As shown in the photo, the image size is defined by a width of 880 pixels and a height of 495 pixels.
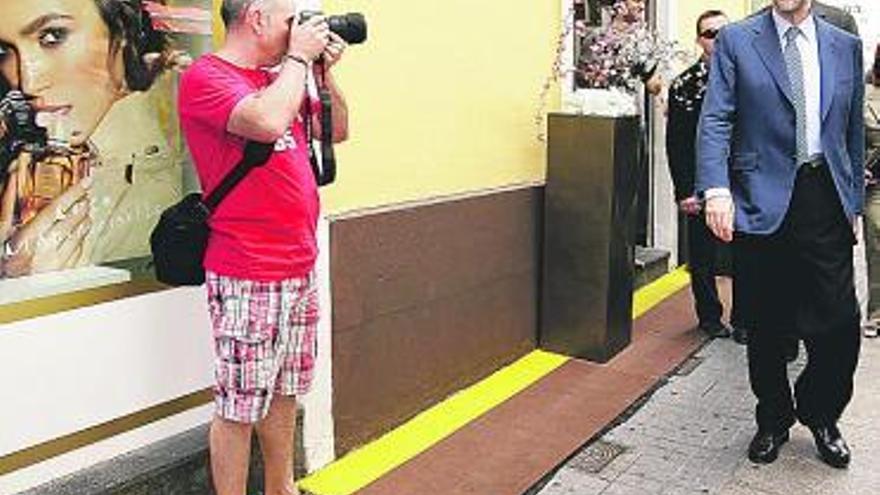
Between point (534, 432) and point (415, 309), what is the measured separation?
0.76m

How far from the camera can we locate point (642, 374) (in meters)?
5.08

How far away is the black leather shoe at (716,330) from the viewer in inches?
227

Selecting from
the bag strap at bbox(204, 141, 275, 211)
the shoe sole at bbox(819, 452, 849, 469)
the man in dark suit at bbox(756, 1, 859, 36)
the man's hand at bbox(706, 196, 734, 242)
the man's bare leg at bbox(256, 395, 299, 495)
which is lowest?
the shoe sole at bbox(819, 452, 849, 469)

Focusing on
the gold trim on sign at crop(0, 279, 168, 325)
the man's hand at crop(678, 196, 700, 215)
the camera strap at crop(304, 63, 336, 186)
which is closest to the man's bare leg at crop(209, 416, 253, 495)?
the gold trim on sign at crop(0, 279, 168, 325)

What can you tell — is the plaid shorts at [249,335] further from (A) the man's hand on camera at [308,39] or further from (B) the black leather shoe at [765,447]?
(B) the black leather shoe at [765,447]

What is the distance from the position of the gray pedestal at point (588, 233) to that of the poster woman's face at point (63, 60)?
265 cm

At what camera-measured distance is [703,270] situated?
5.83 meters

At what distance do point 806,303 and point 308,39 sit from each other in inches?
88.0

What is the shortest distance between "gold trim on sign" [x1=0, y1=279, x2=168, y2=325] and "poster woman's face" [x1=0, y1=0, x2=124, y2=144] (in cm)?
47

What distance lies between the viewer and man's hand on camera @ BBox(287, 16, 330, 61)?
8.48ft

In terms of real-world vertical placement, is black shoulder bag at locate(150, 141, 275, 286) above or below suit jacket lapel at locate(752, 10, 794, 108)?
below

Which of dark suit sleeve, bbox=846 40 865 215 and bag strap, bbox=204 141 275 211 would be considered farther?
dark suit sleeve, bbox=846 40 865 215

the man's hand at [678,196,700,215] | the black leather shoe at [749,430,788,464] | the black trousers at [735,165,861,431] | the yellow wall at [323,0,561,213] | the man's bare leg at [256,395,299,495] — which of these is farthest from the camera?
the man's hand at [678,196,700,215]

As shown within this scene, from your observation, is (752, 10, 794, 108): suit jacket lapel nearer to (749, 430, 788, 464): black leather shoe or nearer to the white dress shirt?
the white dress shirt
